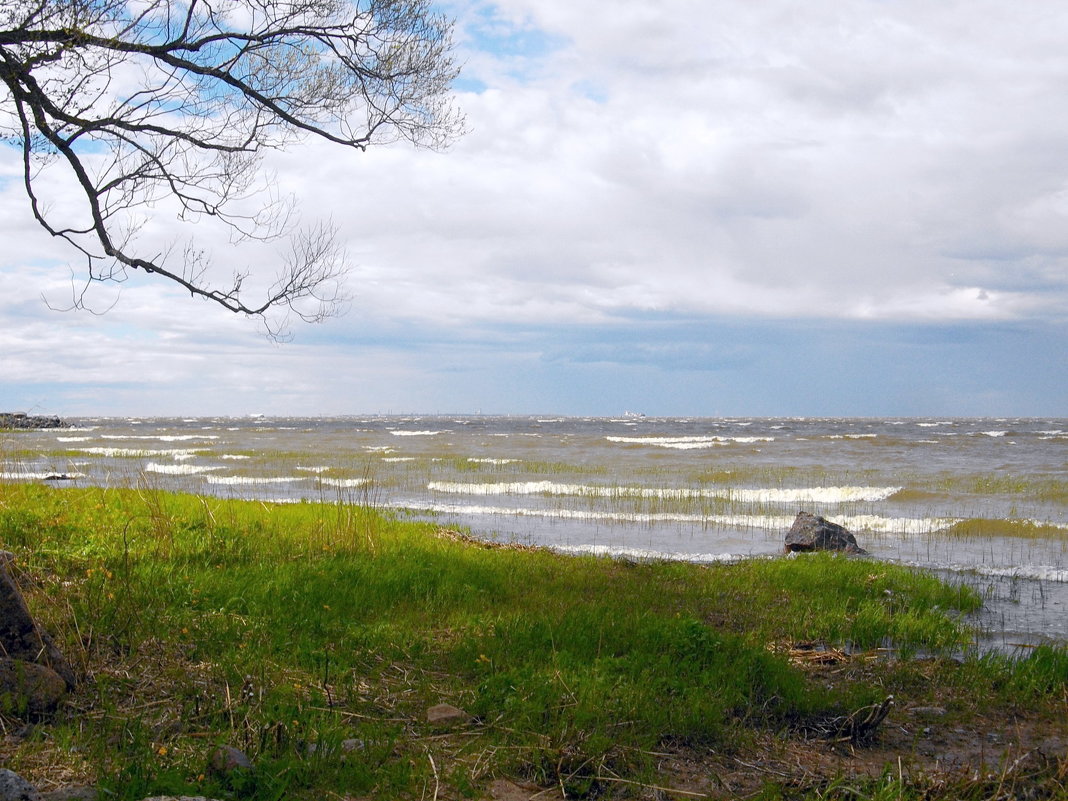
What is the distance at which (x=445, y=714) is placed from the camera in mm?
5098

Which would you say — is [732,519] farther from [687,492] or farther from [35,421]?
[35,421]

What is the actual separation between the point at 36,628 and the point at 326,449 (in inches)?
1625

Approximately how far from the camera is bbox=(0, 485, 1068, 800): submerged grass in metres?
4.41

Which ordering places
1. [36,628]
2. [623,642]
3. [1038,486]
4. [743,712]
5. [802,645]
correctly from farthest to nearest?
[1038,486], [802,645], [623,642], [743,712], [36,628]

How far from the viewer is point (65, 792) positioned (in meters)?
3.74

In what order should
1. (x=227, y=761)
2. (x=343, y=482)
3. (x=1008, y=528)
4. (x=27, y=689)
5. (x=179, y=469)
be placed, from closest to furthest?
(x=227, y=761), (x=27, y=689), (x=1008, y=528), (x=343, y=482), (x=179, y=469)

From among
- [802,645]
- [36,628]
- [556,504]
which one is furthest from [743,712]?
[556,504]

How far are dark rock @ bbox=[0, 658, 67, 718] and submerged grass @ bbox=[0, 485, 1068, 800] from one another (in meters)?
0.16

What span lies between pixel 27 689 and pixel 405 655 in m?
2.54

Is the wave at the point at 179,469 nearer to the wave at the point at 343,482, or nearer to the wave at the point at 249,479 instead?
the wave at the point at 249,479

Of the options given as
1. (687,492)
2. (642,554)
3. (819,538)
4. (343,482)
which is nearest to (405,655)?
(642,554)

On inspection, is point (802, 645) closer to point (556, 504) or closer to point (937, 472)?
point (556, 504)

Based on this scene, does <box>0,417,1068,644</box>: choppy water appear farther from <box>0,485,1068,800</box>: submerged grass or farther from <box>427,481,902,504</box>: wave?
<box>0,485,1068,800</box>: submerged grass

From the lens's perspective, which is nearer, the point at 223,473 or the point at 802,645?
the point at 802,645
